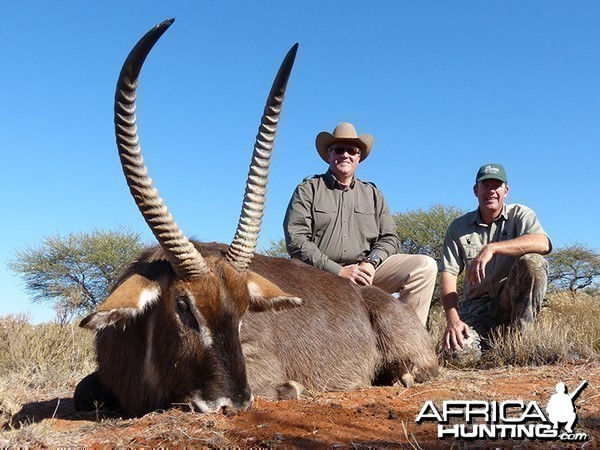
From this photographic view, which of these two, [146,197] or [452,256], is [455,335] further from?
[146,197]

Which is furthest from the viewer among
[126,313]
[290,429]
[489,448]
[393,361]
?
[393,361]

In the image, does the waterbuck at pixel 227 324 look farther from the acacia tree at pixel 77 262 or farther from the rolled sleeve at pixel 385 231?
the acacia tree at pixel 77 262

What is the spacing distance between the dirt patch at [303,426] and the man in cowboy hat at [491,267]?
229 cm

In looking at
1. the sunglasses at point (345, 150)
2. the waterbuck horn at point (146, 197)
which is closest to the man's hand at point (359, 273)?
the sunglasses at point (345, 150)

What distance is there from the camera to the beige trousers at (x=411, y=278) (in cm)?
749

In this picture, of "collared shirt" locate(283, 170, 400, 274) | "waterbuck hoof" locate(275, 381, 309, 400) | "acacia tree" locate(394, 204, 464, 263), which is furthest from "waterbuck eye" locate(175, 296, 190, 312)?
"acacia tree" locate(394, 204, 464, 263)

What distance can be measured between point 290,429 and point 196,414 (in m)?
0.59

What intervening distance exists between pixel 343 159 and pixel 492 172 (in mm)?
1744

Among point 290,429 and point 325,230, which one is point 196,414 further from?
point 325,230

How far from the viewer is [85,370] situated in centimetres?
715

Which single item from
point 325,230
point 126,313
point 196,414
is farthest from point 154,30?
point 325,230

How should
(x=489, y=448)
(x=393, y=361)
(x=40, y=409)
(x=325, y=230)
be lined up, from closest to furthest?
(x=489, y=448) < (x=40, y=409) < (x=393, y=361) < (x=325, y=230)

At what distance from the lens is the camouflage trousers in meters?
7.33

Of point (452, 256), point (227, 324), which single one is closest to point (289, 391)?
point (227, 324)
